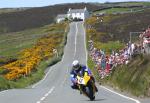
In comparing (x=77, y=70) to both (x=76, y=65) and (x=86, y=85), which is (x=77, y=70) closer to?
(x=76, y=65)

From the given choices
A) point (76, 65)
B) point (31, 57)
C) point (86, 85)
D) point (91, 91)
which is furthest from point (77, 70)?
point (31, 57)

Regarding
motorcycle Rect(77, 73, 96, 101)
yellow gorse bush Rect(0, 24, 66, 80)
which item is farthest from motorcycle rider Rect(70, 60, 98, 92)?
yellow gorse bush Rect(0, 24, 66, 80)

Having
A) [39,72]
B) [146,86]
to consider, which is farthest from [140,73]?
[39,72]

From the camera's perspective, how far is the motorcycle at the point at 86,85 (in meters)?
26.8

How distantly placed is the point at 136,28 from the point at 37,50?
846 inches

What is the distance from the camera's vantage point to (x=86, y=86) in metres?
27.0

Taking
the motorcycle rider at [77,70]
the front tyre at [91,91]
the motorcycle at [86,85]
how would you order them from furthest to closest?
the motorcycle rider at [77,70], the motorcycle at [86,85], the front tyre at [91,91]

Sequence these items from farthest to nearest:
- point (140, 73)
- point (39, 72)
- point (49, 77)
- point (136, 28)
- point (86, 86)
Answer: point (136, 28) → point (39, 72) → point (49, 77) → point (140, 73) → point (86, 86)

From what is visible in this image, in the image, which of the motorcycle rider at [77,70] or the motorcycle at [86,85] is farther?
the motorcycle rider at [77,70]

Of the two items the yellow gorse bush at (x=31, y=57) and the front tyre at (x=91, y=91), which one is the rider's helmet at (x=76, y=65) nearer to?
the front tyre at (x=91, y=91)

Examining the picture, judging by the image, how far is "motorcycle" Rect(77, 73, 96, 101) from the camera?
26800mm

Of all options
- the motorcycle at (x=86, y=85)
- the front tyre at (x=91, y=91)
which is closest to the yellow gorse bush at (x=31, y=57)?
the motorcycle at (x=86, y=85)

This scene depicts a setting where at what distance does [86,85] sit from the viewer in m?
27.0

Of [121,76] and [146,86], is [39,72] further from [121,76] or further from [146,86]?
[146,86]
